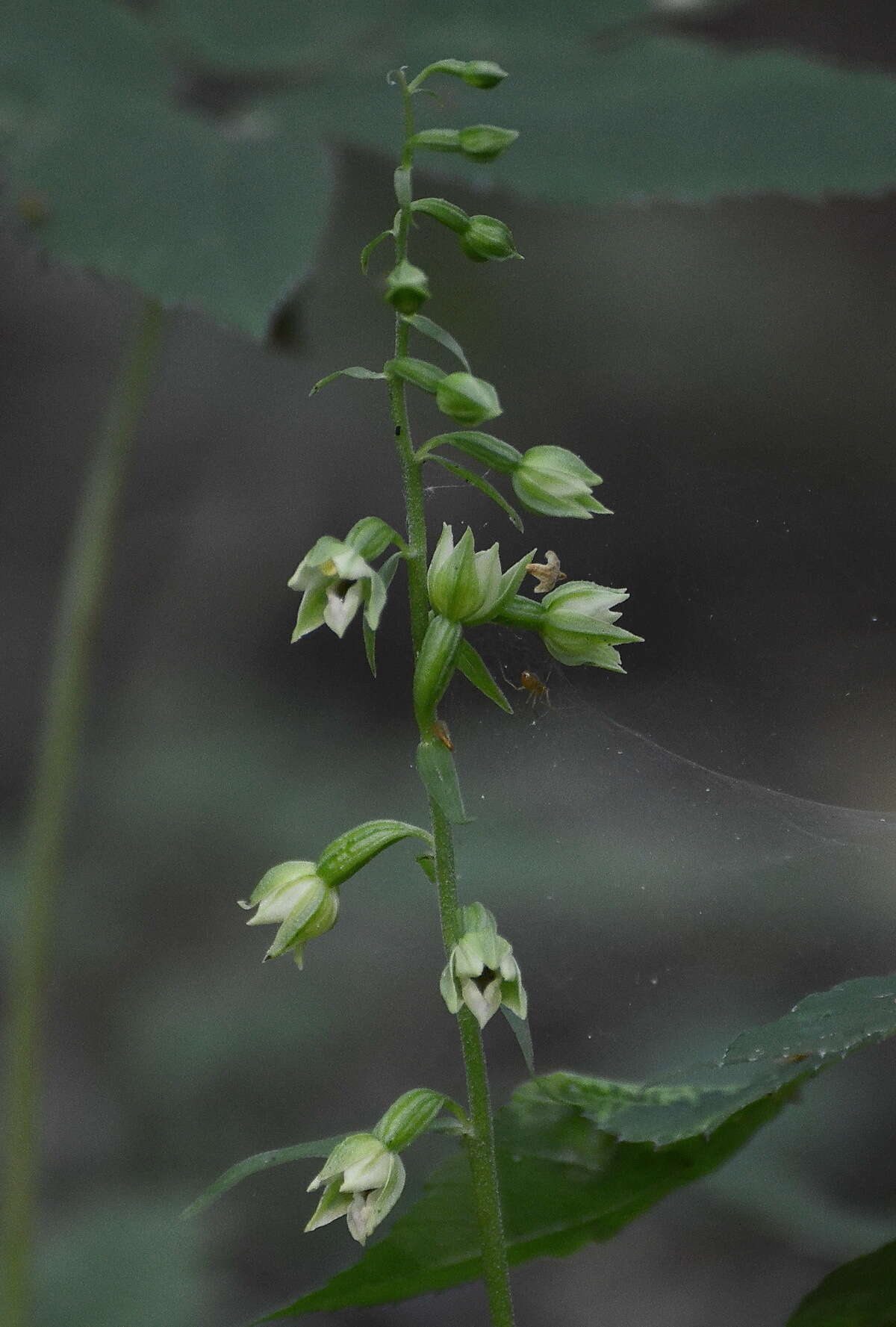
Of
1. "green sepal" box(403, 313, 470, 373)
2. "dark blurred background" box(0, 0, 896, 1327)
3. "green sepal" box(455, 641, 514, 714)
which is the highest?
"green sepal" box(403, 313, 470, 373)

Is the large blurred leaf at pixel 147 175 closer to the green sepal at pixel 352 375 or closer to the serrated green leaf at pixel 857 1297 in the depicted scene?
the green sepal at pixel 352 375

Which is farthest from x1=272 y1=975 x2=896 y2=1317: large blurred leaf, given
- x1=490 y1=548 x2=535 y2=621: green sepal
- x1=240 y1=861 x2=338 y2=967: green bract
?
x1=490 y1=548 x2=535 y2=621: green sepal

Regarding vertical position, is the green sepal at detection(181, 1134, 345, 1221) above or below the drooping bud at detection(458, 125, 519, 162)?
below

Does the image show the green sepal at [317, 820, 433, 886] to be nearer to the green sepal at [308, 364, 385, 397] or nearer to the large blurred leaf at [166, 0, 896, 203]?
the green sepal at [308, 364, 385, 397]

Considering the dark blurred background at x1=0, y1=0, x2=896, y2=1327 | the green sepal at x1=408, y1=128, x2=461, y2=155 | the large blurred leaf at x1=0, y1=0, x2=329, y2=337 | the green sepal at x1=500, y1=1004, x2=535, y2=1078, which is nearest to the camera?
the green sepal at x1=500, y1=1004, x2=535, y2=1078

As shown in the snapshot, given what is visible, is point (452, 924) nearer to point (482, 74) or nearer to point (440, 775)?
point (440, 775)

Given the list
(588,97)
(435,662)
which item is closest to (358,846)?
(435,662)
